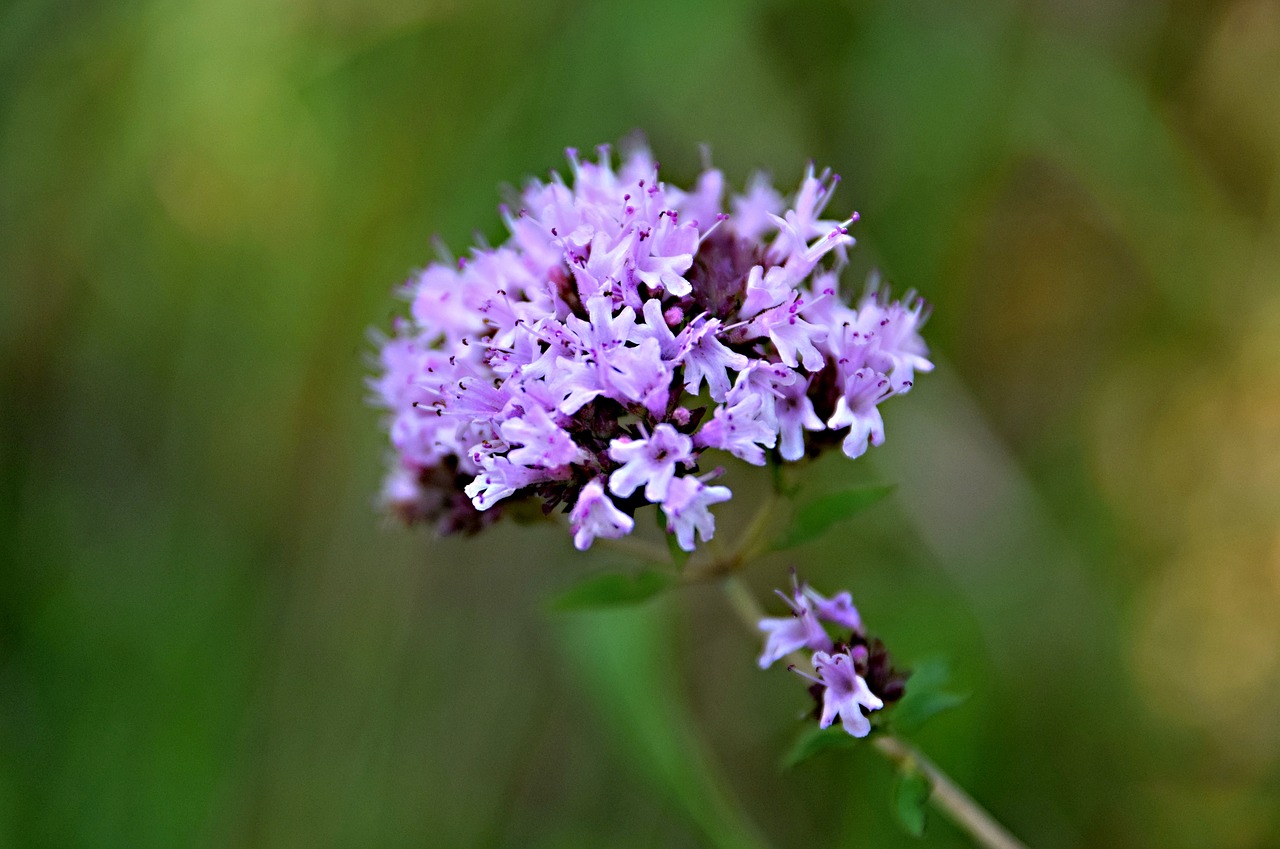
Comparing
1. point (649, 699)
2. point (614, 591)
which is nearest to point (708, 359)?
point (614, 591)

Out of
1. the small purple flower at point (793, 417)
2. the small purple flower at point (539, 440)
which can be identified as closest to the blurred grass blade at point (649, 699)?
the small purple flower at point (793, 417)

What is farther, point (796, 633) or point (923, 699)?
point (923, 699)

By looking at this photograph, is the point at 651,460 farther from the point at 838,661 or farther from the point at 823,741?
the point at 823,741

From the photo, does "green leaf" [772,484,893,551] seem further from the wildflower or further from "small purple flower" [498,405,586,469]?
"small purple flower" [498,405,586,469]

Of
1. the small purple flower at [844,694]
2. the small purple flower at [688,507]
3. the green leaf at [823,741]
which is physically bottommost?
the green leaf at [823,741]

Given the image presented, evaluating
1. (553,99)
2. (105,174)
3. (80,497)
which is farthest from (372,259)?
(80,497)

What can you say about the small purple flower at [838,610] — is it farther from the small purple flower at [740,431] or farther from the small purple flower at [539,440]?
the small purple flower at [539,440]
